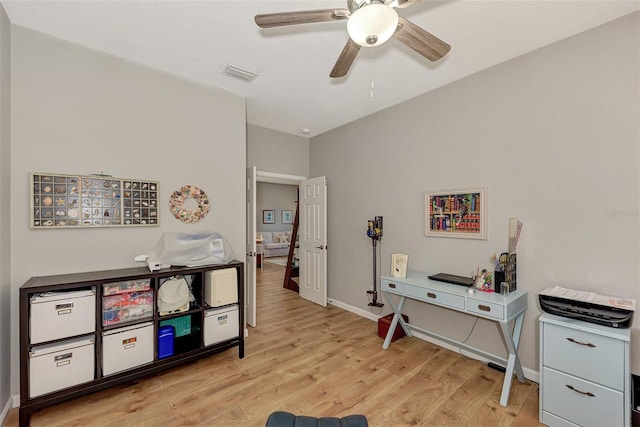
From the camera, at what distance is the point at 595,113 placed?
6.78ft

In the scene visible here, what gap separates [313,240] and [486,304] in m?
2.72

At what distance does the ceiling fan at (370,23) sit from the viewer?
4.16 ft

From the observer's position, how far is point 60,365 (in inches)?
75.0

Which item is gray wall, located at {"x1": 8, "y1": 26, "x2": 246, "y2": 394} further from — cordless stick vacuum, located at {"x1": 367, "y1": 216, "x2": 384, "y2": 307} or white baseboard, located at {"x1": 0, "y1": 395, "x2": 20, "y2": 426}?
cordless stick vacuum, located at {"x1": 367, "y1": 216, "x2": 384, "y2": 307}

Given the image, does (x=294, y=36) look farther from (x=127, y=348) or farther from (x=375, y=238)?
(x=127, y=348)

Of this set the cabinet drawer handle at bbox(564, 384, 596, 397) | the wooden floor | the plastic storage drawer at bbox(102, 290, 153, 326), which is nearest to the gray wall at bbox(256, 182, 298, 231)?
the wooden floor

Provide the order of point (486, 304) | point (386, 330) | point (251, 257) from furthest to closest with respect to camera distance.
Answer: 1. point (251, 257)
2. point (386, 330)
3. point (486, 304)

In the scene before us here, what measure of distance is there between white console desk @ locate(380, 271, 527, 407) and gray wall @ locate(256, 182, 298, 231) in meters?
6.98

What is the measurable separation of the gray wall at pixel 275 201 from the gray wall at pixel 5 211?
7.19 metres

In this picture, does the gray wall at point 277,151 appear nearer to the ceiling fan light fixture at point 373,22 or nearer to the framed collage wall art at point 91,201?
the framed collage wall art at point 91,201

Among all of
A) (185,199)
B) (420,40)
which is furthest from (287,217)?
(420,40)

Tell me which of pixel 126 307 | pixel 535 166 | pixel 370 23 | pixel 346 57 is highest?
pixel 346 57

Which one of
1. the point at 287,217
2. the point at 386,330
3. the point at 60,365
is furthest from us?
the point at 287,217

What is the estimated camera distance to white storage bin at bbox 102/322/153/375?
2.08 m
